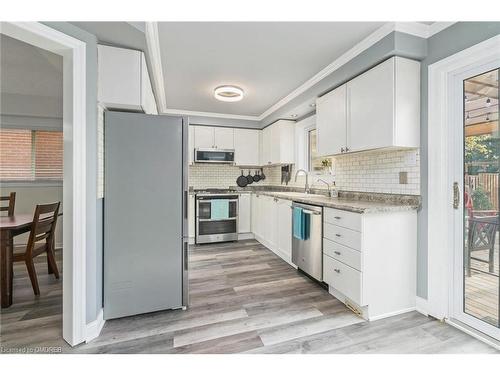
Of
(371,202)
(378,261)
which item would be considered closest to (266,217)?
(371,202)

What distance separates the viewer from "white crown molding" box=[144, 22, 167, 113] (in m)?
1.98

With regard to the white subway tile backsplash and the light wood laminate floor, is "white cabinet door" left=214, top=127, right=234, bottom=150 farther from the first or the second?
the light wood laminate floor

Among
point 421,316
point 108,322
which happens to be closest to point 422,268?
point 421,316

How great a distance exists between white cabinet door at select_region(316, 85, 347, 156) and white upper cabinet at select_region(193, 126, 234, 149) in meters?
2.17

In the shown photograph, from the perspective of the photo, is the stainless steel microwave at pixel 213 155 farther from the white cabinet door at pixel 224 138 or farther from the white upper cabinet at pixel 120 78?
the white upper cabinet at pixel 120 78

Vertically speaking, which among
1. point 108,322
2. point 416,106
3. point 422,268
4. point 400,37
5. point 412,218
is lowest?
point 108,322

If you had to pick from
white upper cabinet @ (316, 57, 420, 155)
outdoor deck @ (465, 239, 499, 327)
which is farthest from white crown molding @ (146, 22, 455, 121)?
outdoor deck @ (465, 239, 499, 327)

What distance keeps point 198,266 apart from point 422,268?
98.1 inches

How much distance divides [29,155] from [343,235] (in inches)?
197

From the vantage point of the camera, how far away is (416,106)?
2.11 m

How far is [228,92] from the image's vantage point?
10.6ft

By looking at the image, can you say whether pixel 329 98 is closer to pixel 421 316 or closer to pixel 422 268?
pixel 422 268

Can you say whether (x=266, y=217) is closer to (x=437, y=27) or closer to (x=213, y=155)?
(x=213, y=155)
